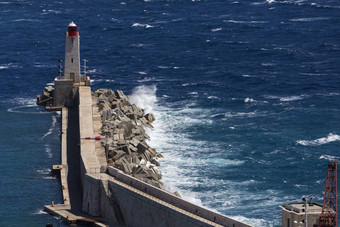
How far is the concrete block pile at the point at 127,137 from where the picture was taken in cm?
7888

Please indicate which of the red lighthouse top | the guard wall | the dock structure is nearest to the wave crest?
the dock structure

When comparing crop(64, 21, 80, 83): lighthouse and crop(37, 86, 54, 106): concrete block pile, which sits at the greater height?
crop(64, 21, 80, 83): lighthouse

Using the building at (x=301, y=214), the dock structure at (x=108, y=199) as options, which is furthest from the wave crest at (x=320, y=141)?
the building at (x=301, y=214)

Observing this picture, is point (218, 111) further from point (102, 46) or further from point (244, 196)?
point (102, 46)

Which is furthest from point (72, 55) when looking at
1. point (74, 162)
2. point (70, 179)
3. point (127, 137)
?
point (70, 179)

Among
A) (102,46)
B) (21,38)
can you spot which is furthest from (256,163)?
(21,38)

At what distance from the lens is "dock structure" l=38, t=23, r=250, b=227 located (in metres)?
66.9

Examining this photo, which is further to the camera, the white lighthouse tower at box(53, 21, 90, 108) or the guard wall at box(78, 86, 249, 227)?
the white lighthouse tower at box(53, 21, 90, 108)

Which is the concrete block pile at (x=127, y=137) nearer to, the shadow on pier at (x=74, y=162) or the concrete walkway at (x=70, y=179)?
the shadow on pier at (x=74, y=162)

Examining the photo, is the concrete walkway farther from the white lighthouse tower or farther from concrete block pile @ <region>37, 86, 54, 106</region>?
concrete block pile @ <region>37, 86, 54, 106</region>

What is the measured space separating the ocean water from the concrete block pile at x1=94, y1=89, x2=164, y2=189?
172cm

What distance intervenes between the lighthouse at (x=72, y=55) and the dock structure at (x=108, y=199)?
19.5m

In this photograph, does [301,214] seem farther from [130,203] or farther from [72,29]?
[72,29]

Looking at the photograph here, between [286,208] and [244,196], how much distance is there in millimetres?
21446
